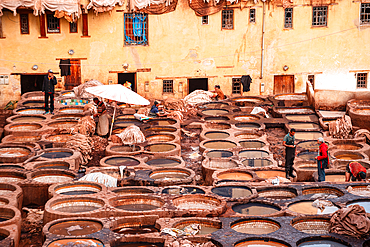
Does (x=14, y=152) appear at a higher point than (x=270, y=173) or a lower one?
higher

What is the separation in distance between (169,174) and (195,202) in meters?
2.71

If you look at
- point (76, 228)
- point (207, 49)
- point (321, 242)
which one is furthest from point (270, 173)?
point (207, 49)

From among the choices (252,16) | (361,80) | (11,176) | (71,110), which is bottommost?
(11,176)

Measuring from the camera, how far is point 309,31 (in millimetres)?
28391

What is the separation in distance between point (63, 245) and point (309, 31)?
19769mm

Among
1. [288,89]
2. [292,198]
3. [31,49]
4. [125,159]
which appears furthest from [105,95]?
[288,89]

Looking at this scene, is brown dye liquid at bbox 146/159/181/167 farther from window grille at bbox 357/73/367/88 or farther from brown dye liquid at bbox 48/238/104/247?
window grille at bbox 357/73/367/88

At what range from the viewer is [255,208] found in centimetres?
1429

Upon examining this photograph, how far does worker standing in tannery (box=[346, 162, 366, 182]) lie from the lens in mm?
15633

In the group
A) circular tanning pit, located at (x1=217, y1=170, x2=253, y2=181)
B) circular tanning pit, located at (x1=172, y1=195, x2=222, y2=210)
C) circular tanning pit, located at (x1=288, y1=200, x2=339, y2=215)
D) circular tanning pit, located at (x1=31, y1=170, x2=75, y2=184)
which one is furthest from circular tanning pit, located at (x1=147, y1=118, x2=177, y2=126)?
circular tanning pit, located at (x1=288, y1=200, x2=339, y2=215)

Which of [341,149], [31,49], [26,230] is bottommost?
[26,230]

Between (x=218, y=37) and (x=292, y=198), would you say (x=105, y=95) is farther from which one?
(x=218, y=37)

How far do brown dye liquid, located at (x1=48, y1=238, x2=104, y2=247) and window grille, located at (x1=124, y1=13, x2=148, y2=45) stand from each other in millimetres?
16818

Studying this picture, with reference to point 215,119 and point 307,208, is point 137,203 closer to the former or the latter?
point 307,208
